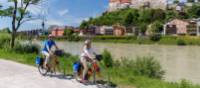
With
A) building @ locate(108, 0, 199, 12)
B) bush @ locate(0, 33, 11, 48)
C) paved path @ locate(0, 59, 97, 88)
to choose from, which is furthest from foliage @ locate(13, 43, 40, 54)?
building @ locate(108, 0, 199, 12)

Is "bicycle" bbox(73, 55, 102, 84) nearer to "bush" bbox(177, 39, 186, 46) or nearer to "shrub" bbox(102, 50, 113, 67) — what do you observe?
"shrub" bbox(102, 50, 113, 67)

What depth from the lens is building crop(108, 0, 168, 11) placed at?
179125mm

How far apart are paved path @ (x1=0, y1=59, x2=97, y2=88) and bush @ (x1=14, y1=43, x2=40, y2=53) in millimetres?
8429

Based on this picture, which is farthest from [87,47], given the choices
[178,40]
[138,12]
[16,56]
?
[138,12]

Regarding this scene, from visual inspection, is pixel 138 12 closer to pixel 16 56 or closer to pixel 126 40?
pixel 126 40

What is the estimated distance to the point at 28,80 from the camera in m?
15.0

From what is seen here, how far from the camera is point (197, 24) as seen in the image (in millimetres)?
135000

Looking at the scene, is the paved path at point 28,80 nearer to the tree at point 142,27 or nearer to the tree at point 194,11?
the tree at point 142,27

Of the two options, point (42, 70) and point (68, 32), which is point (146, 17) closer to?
point (68, 32)

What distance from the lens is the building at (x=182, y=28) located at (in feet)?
440

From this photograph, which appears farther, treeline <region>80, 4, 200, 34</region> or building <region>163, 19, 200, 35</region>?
treeline <region>80, 4, 200, 34</region>

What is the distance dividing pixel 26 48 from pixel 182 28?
4553 inches

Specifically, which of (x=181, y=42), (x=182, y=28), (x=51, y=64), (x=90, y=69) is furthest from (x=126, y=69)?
(x=182, y=28)

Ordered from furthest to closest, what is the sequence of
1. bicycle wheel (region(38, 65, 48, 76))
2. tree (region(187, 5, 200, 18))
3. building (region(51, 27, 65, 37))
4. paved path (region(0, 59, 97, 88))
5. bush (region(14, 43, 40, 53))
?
building (region(51, 27, 65, 37)) < tree (region(187, 5, 200, 18)) < bush (region(14, 43, 40, 53)) < bicycle wheel (region(38, 65, 48, 76)) < paved path (region(0, 59, 97, 88))
